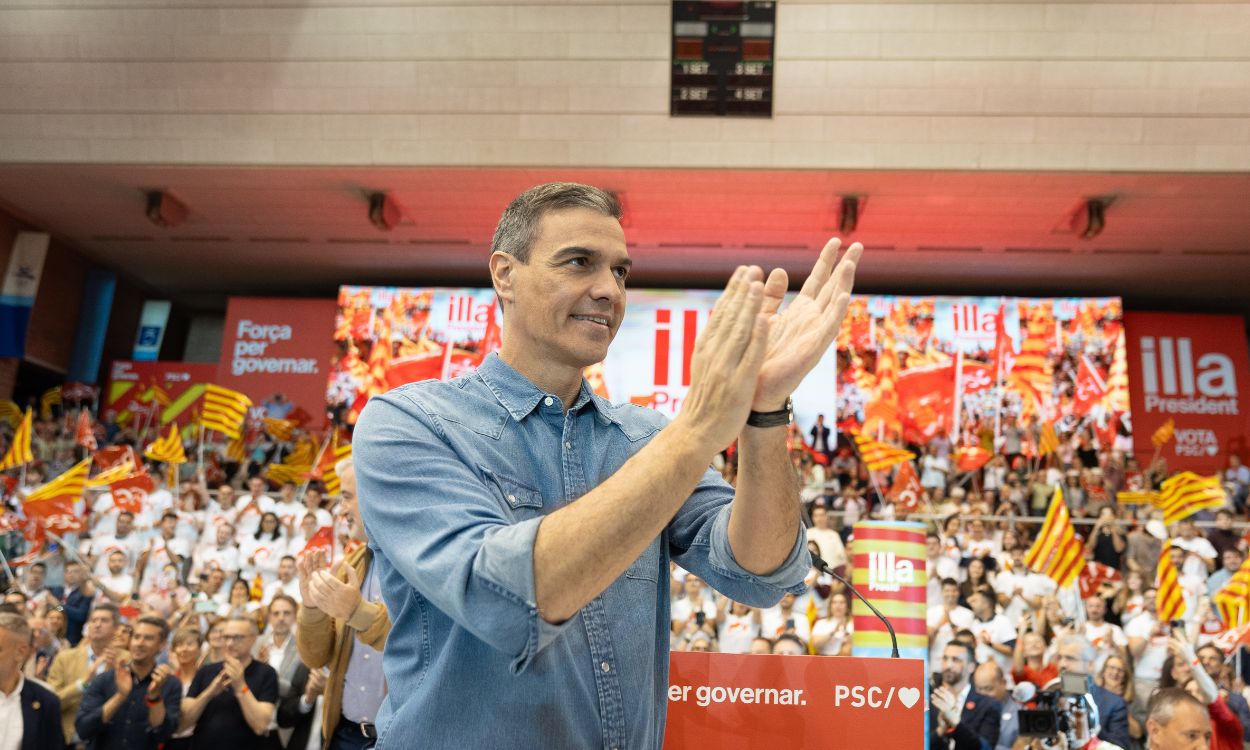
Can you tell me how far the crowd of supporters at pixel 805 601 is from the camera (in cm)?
636

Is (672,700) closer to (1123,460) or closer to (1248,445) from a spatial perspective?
(1123,460)

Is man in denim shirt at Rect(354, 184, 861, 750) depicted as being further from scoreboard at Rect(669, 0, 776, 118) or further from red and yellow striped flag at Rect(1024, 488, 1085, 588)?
scoreboard at Rect(669, 0, 776, 118)

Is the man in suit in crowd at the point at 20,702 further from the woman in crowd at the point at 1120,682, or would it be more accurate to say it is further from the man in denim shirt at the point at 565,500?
the woman in crowd at the point at 1120,682

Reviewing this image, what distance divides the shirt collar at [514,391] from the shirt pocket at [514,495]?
110mm

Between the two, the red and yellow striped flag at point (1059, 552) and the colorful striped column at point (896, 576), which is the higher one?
the red and yellow striped flag at point (1059, 552)

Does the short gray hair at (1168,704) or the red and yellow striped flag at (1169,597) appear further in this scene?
the red and yellow striped flag at (1169,597)

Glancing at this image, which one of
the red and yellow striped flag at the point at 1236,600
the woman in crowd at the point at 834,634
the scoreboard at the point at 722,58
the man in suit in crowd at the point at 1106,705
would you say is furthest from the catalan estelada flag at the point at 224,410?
the red and yellow striped flag at the point at 1236,600

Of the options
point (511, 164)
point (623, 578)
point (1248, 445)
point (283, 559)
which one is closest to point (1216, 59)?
point (1248, 445)

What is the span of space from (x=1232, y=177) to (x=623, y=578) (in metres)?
13.8

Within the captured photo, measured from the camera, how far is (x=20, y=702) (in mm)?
5641

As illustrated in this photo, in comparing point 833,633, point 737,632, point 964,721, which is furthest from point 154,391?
point 964,721

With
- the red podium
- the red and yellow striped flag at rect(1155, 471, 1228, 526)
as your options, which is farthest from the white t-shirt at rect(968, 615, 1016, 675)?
the red podium

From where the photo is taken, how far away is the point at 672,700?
7.69 ft

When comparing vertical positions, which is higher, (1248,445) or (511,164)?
(511,164)
